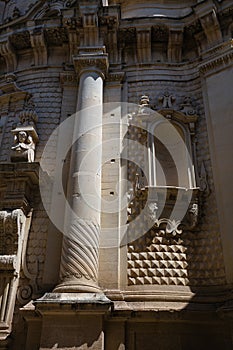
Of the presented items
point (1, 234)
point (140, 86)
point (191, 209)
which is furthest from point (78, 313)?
point (140, 86)

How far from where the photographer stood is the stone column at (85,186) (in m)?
6.84

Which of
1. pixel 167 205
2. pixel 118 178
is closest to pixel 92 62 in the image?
pixel 118 178

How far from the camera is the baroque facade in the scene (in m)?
6.61

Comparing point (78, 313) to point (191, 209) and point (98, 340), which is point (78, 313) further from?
point (191, 209)

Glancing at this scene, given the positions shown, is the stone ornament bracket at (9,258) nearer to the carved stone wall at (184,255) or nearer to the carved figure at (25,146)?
the carved figure at (25,146)

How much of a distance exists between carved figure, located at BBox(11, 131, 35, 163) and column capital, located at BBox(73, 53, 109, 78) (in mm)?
2448

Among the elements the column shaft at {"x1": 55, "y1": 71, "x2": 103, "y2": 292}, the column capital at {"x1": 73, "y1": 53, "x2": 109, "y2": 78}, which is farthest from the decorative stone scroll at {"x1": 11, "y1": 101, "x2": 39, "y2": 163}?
the column capital at {"x1": 73, "y1": 53, "x2": 109, "y2": 78}

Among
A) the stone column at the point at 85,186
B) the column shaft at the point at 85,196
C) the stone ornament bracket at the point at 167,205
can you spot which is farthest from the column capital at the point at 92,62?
the stone ornament bracket at the point at 167,205

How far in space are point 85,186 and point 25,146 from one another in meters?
2.09

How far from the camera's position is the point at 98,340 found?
20.0ft

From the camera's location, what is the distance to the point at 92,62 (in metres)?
9.90

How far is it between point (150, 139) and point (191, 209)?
213cm

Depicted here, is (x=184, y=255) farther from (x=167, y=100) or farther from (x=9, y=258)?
(x=167, y=100)

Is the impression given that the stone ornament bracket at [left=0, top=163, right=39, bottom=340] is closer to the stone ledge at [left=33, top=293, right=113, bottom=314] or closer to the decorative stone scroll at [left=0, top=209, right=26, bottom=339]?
the decorative stone scroll at [left=0, top=209, right=26, bottom=339]
